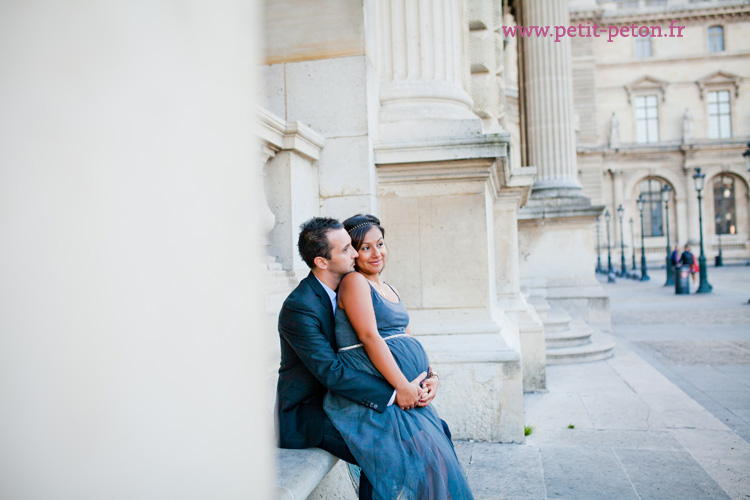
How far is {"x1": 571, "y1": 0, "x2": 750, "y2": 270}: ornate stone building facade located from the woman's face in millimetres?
49569

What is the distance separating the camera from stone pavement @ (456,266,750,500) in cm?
384

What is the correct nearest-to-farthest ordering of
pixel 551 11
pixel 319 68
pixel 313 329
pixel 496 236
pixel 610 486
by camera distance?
pixel 313 329
pixel 610 486
pixel 319 68
pixel 496 236
pixel 551 11

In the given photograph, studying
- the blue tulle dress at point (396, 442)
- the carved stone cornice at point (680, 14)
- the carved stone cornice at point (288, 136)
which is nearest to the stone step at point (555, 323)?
the carved stone cornice at point (288, 136)

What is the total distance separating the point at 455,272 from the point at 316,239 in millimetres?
2295

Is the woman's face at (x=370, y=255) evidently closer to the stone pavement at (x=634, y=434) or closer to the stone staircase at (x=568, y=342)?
the stone pavement at (x=634, y=434)

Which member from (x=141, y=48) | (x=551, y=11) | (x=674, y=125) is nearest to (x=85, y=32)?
(x=141, y=48)

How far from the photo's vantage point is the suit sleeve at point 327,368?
2543 mm

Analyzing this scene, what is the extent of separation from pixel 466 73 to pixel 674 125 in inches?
2033

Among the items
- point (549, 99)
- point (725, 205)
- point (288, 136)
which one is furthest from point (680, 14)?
point (288, 136)

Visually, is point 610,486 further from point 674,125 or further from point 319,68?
point 674,125

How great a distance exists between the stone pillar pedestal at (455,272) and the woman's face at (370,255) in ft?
5.23

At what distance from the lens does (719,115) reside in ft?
170

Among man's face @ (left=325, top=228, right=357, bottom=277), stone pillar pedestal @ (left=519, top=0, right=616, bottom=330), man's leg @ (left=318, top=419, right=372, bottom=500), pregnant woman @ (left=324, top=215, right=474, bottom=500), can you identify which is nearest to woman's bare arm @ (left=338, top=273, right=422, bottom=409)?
pregnant woman @ (left=324, top=215, right=474, bottom=500)

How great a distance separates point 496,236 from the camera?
7508mm
